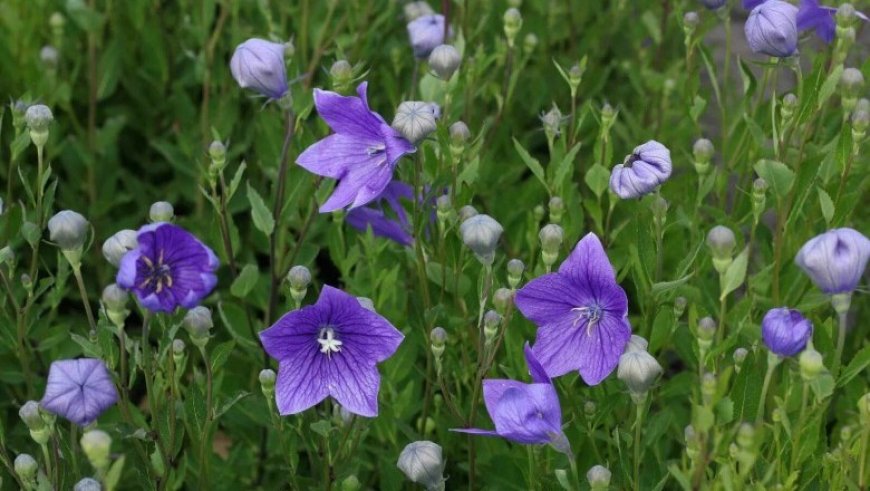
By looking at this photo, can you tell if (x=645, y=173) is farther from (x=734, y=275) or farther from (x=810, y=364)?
(x=810, y=364)

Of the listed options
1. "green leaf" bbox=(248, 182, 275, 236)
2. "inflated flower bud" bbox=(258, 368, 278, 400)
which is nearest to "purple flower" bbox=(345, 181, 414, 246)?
"green leaf" bbox=(248, 182, 275, 236)

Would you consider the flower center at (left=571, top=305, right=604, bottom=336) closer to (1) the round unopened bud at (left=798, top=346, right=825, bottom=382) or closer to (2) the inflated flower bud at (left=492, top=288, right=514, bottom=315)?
(2) the inflated flower bud at (left=492, top=288, right=514, bottom=315)

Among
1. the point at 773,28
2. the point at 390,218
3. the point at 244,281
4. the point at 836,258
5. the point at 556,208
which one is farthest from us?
the point at 390,218

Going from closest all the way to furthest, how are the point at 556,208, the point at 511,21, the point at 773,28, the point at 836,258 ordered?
1. the point at 836,258
2. the point at 773,28
3. the point at 556,208
4. the point at 511,21

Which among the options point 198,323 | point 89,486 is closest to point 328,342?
point 198,323

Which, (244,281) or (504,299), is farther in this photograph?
(244,281)

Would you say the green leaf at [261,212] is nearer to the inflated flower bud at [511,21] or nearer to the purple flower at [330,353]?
the purple flower at [330,353]

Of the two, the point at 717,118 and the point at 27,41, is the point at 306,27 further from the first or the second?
the point at 717,118
